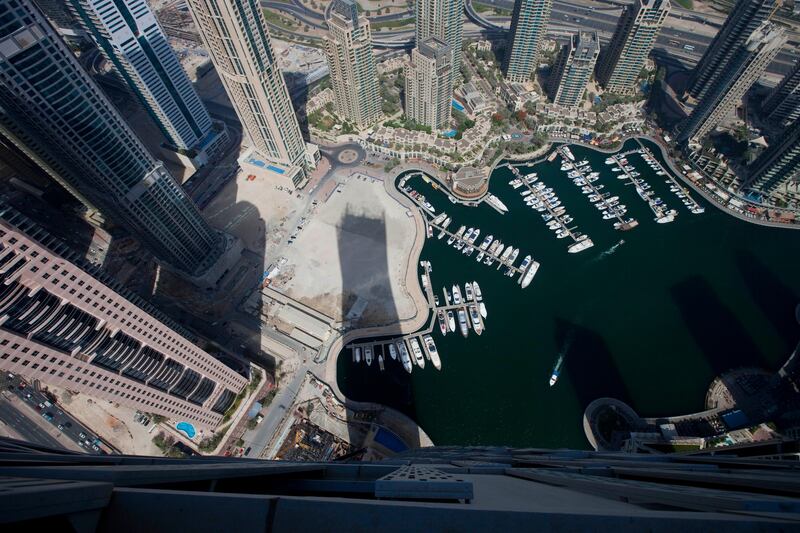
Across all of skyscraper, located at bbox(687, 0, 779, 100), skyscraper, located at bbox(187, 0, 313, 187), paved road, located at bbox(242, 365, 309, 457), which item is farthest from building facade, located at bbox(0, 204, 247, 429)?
skyscraper, located at bbox(687, 0, 779, 100)

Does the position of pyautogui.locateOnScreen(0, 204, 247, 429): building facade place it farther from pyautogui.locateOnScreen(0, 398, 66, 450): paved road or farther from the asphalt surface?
pyautogui.locateOnScreen(0, 398, 66, 450): paved road

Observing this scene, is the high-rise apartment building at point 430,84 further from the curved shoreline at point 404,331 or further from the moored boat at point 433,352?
the moored boat at point 433,352

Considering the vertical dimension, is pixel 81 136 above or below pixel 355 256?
below

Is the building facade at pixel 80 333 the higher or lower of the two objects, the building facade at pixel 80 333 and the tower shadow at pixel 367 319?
the lower

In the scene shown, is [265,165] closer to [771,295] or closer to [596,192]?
[596,192]

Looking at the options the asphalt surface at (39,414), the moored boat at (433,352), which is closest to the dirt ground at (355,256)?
the moored boat at (433,352)

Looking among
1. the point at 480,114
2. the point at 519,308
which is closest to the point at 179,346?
the point at 519,308

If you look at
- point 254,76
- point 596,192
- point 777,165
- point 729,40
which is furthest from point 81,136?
point 729,40
